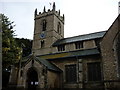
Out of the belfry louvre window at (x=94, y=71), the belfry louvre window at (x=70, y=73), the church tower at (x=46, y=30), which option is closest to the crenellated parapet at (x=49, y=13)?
the church tower at (x=46, y=30)

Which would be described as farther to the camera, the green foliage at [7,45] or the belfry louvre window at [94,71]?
the belfry louvre window at [94,71]

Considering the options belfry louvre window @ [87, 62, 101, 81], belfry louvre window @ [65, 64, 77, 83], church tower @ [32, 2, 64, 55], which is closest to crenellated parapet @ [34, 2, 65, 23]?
church tower @ [32, 2, 64, 55]

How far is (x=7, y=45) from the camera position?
20250mm

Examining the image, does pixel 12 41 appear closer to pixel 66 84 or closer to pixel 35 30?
pixel 66 84

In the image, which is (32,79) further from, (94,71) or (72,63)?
(94,71)

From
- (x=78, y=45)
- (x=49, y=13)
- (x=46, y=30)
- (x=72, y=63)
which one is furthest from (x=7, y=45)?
(x=49, y=13)

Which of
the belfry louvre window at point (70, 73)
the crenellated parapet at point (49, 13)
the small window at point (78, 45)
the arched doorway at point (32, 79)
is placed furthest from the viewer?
the crenellated parapet at point (49, 13)

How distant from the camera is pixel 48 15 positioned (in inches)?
1713

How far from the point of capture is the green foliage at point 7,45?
19906mm

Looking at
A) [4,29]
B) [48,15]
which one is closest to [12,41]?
[4,29]

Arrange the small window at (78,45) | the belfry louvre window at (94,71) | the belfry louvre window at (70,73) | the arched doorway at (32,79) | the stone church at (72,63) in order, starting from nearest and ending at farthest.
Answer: the stone church at (72,63) < the belfry louvre window at (94,71) < the belfry louvre window at (70,73) < the arched doorway at (32,79) < the small window at (78,45)

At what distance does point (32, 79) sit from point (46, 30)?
16.8 meters

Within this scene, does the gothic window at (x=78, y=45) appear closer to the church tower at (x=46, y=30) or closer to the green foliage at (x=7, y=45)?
the church tower at (x=46, y=30)

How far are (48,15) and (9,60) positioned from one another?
25.5 metres
